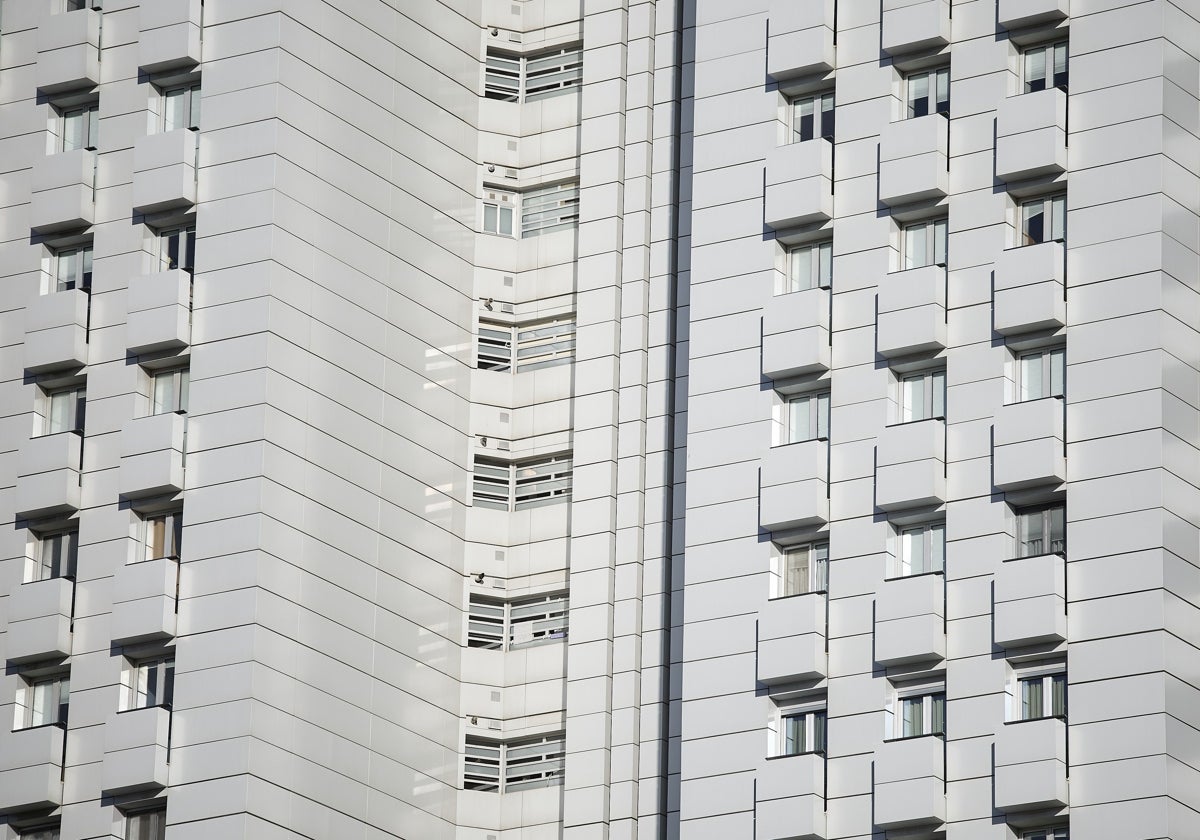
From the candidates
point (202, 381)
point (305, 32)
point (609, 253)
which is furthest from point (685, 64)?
point (202, 381)

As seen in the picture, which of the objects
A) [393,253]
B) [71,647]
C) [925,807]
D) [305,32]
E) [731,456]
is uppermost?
[305,32]

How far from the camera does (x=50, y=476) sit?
278ft

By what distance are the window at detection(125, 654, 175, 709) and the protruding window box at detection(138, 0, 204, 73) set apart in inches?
745

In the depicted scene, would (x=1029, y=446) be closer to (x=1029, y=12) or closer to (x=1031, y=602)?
(x=1031, y=602)

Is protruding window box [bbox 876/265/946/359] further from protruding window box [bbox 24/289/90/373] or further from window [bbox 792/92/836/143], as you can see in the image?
protruding window box [bbox 24/289/90/373]

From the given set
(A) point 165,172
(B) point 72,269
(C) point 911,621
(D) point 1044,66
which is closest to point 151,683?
(B) point 72,269

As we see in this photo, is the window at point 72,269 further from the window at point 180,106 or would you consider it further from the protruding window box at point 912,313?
the protruding window box at point 912,313

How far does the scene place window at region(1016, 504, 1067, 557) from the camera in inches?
2987

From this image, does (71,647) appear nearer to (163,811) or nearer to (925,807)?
(163,811)

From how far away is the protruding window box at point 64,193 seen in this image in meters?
87.1

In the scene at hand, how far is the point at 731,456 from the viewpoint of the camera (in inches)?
3221

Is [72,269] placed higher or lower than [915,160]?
lower

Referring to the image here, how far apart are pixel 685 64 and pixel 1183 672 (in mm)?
28390

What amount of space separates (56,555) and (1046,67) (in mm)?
33478
